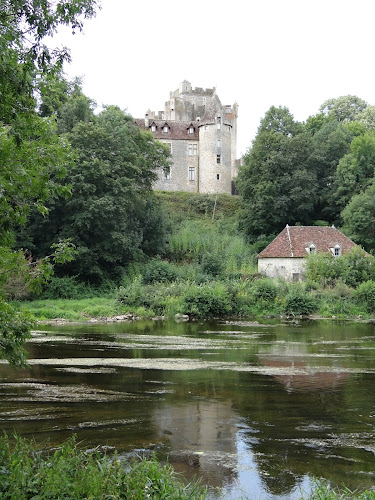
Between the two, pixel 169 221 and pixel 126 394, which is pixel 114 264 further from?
pixel 126 394

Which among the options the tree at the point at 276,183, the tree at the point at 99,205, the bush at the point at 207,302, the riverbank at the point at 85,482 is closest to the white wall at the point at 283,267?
the tree at the point at 276,183

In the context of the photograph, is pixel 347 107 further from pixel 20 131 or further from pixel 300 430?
pixel 20 131

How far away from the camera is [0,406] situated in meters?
12.6

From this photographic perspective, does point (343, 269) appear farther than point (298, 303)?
Yes

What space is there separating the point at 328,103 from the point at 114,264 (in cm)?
5166

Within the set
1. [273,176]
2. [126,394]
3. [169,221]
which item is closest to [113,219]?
[169,221]

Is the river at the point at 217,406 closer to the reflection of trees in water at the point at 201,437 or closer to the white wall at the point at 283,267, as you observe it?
the reflection of trees in water at the point at 201,437

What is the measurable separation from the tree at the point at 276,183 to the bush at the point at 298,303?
59.3 ft

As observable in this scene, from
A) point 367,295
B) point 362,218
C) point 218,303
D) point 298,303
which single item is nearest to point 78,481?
point 218,303

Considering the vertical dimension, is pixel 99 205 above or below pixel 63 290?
above

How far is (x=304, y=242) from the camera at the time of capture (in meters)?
52.2

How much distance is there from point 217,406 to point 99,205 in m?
31.4

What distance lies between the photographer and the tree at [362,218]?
53719 mm

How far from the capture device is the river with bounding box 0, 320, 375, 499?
917 centimetres
